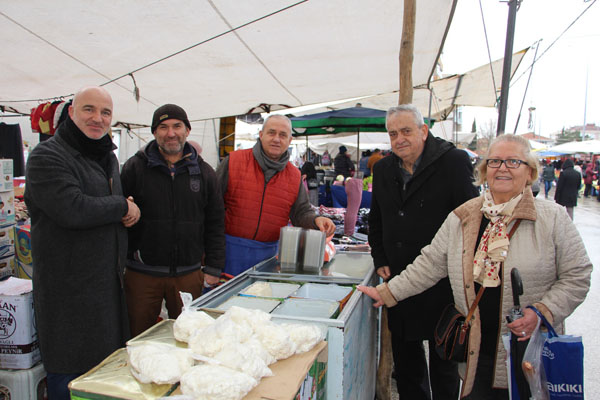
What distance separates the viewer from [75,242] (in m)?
1.74

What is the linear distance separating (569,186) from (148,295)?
38.5ft

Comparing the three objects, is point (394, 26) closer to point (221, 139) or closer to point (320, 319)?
point (320, 319)

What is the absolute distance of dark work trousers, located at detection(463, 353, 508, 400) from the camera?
1.72 meters

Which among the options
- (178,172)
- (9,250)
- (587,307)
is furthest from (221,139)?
(587,307)

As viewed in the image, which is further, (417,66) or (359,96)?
(359,96)

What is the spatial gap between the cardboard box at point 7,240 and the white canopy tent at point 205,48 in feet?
5.70

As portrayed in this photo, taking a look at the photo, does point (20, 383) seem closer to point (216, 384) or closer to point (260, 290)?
point (260, 290)

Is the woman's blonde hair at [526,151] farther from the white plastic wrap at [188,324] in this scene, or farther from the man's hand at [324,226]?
the white plastic wrap at [188,324]

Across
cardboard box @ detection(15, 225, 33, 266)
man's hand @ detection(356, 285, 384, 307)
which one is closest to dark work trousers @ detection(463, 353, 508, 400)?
man's hand @ detection(356, 285, 384, 307)

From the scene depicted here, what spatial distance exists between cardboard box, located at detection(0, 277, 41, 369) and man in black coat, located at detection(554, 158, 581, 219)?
40.2ft

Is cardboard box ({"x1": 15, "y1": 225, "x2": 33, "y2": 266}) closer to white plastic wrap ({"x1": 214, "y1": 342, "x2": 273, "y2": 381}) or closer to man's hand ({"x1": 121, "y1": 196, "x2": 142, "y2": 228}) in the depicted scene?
man's hand ({"x1": 121, "y1": 196, "x2": 142, "y2": 228})

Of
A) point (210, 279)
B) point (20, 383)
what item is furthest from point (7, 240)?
point (210, 279)

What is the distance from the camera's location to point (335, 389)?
4.79 ft

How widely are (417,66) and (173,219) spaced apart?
4718 millimetres
